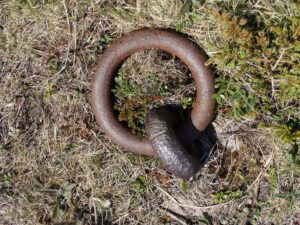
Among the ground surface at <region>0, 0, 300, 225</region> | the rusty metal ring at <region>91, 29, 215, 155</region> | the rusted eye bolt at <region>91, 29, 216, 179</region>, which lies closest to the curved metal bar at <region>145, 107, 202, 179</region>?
the rusted eye bolt at <region>91, 29, 216, 179</region>

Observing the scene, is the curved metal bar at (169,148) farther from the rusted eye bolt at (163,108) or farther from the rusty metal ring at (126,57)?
the rusty metal ring at (126,57)

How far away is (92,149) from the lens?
5.29m

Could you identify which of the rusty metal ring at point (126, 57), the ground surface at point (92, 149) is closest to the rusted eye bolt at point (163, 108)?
the rusty metal ring at point (126, 57)

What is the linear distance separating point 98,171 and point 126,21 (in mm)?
1502

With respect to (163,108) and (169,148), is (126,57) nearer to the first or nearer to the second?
(163,108)

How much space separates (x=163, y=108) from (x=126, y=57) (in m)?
0.60

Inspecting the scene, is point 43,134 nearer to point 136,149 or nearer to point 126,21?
point 136,149

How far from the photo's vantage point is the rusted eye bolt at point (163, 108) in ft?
16.1

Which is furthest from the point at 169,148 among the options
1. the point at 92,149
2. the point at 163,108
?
the point at 92,149

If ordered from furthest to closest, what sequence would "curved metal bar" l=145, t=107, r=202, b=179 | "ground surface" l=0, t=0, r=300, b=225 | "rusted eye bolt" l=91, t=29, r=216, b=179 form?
"ground surface" l=0, t=0, r=300, b=225, "rusted eye bolt" l=91, t=29, r=216, b=179, "curved metal bar" l=145, t=107, r=202, b=179

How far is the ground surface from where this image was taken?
5.18 meters

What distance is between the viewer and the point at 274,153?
17.1ft

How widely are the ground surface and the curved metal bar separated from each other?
324mm

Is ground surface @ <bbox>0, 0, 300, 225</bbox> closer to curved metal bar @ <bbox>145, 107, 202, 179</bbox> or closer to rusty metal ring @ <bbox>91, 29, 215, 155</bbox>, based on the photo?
rusty metal ring @ <bbox>91, 29, 215, 155</bbox>
